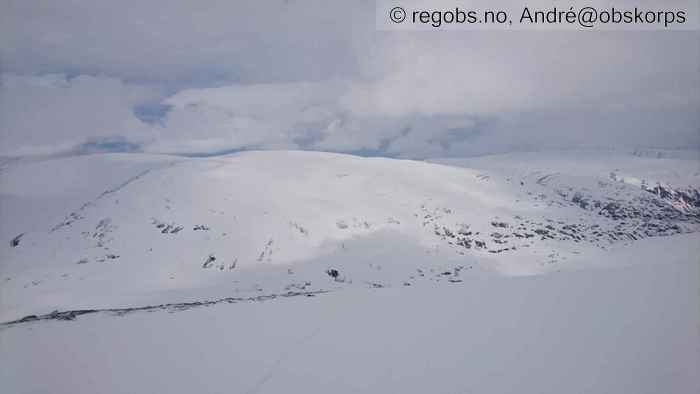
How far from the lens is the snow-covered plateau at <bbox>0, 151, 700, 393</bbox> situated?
321cm

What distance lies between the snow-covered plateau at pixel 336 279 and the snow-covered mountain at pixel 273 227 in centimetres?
10

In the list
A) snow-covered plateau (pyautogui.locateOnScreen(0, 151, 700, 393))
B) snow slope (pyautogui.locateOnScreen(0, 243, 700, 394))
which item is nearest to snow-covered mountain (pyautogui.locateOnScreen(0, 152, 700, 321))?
snow-covered plateau (pyautogui.locateOnScreen(0, 151, 700, 393))

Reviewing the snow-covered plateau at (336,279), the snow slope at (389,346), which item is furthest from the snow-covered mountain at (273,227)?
the snow slope at (389,346)

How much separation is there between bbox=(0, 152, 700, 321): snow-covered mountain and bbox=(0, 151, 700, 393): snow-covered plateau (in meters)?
0.10

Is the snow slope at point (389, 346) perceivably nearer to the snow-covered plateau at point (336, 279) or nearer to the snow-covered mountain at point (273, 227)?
the snow-covered plateau at point (336, 279)

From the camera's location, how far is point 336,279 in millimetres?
11578

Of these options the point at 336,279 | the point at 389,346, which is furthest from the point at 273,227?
the point at 389,346

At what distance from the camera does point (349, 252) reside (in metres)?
13.4

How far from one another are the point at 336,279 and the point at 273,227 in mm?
4542

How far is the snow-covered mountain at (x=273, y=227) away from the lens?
10758 mm

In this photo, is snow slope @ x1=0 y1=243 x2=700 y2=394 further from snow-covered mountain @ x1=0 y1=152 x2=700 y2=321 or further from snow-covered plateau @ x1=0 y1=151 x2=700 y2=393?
snow-covered mountain @ x1=0 y1=152 x2=700 y2=321

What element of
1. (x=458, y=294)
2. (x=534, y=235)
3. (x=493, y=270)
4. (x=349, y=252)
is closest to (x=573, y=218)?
(x=534, y=235)

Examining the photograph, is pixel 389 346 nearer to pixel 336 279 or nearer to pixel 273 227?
pixel 336 279

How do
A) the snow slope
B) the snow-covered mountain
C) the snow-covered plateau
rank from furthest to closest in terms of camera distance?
the snow-covered mountain < the snow-covered plateau < the snow slope
